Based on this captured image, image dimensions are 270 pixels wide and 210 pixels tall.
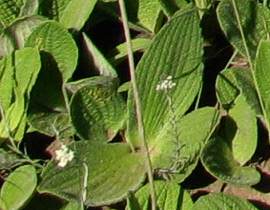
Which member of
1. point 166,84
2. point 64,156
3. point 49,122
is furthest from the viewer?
point 49,122

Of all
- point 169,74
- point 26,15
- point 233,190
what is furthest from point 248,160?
point 26,15

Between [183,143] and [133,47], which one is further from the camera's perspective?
[133,47]

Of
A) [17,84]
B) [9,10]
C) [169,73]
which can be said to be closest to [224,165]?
[169,73]

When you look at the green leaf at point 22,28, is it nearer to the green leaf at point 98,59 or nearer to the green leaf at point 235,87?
the green leaf at point 98,59

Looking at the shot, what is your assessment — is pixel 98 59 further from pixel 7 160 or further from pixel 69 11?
pixel 7 160

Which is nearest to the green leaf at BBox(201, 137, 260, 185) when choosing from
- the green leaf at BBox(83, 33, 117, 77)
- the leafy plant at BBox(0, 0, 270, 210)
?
the leafy plant at BBox(0, 0, 270, 210)

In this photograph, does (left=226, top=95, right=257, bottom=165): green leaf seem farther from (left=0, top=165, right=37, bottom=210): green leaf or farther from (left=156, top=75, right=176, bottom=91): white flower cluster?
(left=0, top=165, right=37, bottom=210): green leaf

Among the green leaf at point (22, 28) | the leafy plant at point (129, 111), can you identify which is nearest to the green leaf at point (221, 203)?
the leafy plant at point (129, 111)
